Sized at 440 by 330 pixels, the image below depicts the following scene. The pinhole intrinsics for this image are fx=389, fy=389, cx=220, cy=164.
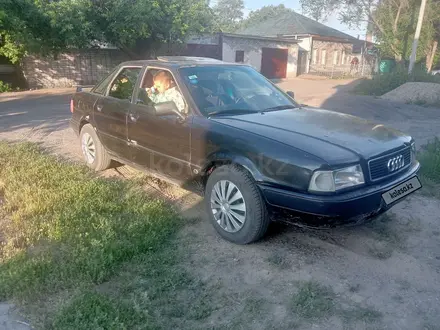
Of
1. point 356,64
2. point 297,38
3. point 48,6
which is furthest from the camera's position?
point 356,64

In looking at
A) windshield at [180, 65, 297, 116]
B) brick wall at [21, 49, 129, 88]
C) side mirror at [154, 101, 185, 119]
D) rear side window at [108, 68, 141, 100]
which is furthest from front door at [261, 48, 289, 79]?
side mirror at [154, 101, 185, 119]

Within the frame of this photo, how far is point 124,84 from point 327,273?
3.37 meters

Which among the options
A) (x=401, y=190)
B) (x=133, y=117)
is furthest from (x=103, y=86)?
(x=401, y=190)

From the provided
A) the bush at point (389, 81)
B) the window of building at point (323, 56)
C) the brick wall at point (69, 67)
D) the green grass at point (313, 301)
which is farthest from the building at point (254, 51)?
the green grass at point (313, 301)

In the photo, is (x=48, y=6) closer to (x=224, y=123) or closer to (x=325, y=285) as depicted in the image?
(x=224, y=123)

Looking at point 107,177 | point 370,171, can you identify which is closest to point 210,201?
point 370,171

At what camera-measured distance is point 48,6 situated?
13.6 meters

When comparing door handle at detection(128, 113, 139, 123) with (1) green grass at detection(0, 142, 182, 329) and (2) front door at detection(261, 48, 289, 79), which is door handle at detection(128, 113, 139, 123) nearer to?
(1) green grass at detection(0, 142, 182, 329)

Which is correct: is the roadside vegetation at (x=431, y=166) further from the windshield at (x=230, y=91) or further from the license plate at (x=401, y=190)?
the windshield at (x=230, y=91)

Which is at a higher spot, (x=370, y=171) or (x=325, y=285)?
(x=370, y=171)

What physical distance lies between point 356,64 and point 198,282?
33550 mm

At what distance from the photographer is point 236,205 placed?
139 inches

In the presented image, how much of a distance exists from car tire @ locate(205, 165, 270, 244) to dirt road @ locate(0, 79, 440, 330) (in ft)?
0.51

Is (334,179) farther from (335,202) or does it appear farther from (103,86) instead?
(103,86)
